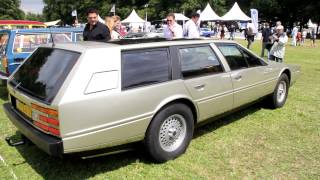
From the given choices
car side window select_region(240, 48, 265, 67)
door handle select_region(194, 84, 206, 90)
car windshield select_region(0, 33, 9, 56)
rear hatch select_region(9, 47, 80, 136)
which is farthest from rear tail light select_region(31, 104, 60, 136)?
car windshield select_region(0, 33, 9, 56)

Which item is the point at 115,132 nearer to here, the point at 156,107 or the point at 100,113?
the point at 100,113

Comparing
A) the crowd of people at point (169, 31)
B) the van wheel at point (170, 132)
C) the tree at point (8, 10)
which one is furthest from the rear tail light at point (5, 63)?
the tree at point (8, 10)

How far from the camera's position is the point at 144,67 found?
13.3 feet

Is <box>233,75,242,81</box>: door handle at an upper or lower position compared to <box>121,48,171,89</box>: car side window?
lower

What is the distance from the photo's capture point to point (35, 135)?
3.63 metres

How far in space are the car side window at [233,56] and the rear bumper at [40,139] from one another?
286cm

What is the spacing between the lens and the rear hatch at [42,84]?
3.47 metres

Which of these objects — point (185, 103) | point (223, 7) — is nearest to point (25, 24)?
point (185, 103)

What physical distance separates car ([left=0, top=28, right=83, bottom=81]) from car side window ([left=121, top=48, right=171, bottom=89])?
4273mm

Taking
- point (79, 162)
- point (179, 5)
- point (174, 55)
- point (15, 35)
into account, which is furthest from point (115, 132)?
point (179, 5)

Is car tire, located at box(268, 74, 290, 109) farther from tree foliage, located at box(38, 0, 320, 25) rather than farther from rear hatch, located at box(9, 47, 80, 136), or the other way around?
tree foliage, located at box(38, 0, 320, 25)

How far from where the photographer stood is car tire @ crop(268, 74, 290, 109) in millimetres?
6457

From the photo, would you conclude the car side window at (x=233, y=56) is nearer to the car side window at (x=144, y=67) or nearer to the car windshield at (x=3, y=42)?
the car side window at (x=144, y=67)

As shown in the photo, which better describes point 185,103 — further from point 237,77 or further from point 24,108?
point 24,108
